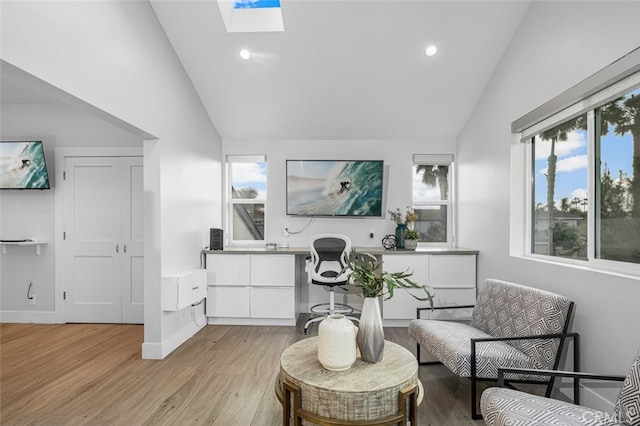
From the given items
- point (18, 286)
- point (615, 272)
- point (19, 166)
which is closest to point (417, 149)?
point (615, 272)

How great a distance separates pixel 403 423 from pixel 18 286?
15.9ft

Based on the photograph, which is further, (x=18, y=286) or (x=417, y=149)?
(x=417, y=149)

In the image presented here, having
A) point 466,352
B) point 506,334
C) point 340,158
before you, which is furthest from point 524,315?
point 340,158

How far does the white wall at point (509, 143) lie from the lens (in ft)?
6.57

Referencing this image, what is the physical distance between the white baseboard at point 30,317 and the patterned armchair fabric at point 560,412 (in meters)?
4.83

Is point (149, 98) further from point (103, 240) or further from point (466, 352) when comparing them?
point (466, 352)

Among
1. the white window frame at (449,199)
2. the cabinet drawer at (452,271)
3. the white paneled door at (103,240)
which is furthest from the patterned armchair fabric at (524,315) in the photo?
the white paneled door at (103,240)

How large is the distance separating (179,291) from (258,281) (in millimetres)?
1031

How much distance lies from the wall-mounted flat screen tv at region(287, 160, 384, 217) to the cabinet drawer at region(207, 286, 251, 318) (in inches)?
50.1

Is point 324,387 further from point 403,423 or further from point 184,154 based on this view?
point 184,154

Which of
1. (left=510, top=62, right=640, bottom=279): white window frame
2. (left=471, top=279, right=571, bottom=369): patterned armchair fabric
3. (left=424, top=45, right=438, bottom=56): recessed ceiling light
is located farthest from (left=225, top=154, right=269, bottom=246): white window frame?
(left=510, top=62, right=640, bottom=279): white window frame

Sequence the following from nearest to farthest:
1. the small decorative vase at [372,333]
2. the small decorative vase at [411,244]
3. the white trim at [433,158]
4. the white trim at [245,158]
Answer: the small decorative vase at [372,333]
the small decorative vase at [411,244]
the white trim at [433,158]
the white trim at [245,158]

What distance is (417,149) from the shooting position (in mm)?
4723

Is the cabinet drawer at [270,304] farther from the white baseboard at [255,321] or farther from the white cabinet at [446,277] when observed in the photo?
the white cabinet at [446,277]
